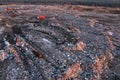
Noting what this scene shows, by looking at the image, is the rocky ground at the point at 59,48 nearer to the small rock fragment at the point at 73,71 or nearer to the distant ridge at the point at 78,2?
the small rock fragment at the point at 73,71

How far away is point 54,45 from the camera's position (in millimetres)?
9680

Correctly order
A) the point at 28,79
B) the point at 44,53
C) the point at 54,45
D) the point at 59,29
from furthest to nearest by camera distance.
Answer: the point at 59,29
the point at 54,45
the point at 44,53
the point at 28,79

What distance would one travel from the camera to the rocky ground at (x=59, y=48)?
7.52 meters

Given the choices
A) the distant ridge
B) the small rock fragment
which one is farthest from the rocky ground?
the distant ridge

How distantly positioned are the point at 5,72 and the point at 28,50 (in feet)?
5.62

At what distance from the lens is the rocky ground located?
296 inches

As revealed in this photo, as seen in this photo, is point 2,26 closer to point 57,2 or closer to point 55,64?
point 55,64

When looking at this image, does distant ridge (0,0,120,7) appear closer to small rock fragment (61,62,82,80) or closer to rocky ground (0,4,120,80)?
rocky ground (0,4,120,80)

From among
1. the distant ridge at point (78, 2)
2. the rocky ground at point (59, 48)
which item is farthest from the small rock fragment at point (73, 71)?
the distant ridge at point (78, 2)

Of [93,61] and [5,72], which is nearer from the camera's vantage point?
[5,72]

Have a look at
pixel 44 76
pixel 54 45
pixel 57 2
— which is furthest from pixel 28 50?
pixel 57 2

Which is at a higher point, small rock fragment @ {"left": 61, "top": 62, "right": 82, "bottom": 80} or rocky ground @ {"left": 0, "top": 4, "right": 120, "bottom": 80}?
rocky ground @ {"left": 0, "top": 4, "right": 120, "bottom": 80}

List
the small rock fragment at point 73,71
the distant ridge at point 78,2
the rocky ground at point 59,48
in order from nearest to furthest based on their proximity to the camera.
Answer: the small rock fragment at point 73,71 < the rocky ground at point 59,48 < the distant ridge at point 78,2

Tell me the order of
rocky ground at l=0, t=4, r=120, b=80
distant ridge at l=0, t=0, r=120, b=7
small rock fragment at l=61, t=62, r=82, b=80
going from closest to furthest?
small rock fragment at l=61, t=62, r=82, b=80, rocky ground at l=0, t=4, r=120, b=80, distant ridge at l=0, t=0, r=120, b=7
